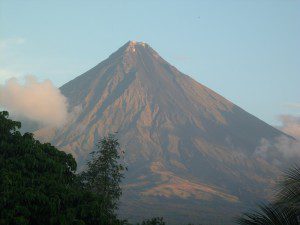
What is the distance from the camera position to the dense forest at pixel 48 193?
25.3ft

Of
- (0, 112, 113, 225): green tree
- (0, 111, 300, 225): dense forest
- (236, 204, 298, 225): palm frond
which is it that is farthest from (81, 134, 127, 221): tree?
(236, 204, 298, 225): palm frond

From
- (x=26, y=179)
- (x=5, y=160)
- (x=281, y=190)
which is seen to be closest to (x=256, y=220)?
(x=281, y=190)

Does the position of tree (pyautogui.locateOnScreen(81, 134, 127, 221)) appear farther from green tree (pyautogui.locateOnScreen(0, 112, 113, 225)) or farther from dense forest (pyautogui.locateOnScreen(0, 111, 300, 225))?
green tree (pyautogui.locateOnScreen(0, 112, 113, 225))

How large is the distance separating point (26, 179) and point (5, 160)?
165 centimetres

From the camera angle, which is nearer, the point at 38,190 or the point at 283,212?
the point at 283,212

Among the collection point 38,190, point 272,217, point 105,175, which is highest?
point 105,175

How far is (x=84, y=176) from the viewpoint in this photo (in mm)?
25234

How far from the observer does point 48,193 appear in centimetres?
1445

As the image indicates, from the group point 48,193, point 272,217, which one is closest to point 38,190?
point 48,193

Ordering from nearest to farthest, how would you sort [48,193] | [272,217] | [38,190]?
1. [272,217]
2. [38,190]
3. [48,193]

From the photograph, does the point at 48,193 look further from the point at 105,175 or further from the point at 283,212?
the point at 105,175

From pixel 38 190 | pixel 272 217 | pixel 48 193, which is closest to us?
pixel 272 217

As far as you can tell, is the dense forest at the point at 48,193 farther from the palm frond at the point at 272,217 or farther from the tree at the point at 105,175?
the tree at the point at 105,175

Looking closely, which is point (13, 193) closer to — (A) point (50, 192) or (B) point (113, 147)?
(A) point (50, 192)
